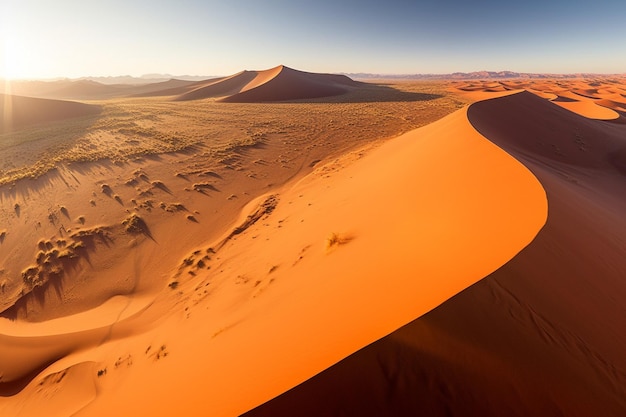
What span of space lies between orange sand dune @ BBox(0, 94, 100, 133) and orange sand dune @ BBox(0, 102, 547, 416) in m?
30.0

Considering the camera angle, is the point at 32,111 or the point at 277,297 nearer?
the point at 277,297

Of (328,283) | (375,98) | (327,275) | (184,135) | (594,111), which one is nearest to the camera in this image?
(328,283)

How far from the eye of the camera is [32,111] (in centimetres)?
3016

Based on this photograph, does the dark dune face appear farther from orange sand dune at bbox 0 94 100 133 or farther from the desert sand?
orange sand dune at bbox 0 94 100 133

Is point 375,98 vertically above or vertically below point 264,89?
below

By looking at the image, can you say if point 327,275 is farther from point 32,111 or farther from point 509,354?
point 32,111

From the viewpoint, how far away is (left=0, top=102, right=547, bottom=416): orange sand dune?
303 cm

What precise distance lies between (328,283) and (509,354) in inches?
92.3

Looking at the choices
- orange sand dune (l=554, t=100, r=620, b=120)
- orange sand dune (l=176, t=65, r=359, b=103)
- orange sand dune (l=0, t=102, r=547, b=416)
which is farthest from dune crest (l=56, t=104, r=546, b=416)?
orange sand dune (l=176, t=65, r=359, b=103)

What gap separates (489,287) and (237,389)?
2.75 m

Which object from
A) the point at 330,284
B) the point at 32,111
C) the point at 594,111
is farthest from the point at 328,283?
the point at 32,111

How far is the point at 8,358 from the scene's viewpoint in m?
5.17

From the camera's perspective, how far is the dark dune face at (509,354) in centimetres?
223

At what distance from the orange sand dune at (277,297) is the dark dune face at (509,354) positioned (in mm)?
189
